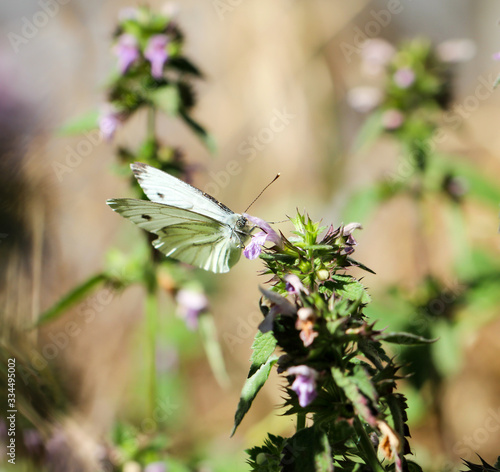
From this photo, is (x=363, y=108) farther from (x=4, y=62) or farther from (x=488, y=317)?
(x=4, y=62)

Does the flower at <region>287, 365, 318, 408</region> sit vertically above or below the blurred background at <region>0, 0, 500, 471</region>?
below

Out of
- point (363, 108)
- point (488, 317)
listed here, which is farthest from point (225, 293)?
point (488, 317)

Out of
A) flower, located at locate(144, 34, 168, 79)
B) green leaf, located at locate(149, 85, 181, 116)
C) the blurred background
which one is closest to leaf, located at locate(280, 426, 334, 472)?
the blurred background

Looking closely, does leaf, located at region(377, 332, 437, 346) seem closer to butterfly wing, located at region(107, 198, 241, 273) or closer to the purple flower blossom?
the purple flower blossom

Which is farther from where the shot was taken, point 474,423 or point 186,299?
point 474,423

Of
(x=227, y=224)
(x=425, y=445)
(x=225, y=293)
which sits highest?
(x=225, y=293)

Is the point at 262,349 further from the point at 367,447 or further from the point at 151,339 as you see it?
A: the point at 151,339

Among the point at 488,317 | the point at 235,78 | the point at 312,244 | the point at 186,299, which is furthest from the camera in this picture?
the point at 235,78
